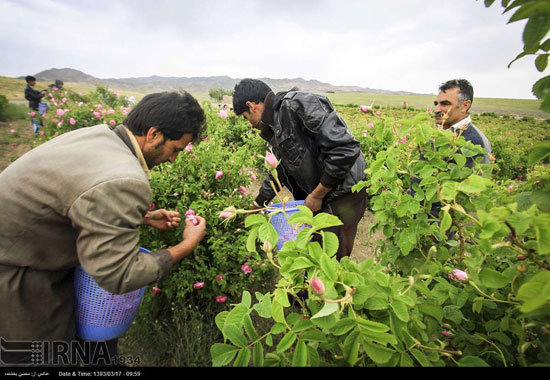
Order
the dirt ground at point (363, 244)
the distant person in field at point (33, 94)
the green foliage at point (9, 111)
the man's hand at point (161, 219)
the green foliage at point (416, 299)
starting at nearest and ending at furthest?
the green foliage at point (416, 299) < the man's hand at point (161, 219) < the dirt ground at point (363, 244) < the distant person in field at point (33, 94) < the green foliage at point (9, 111)

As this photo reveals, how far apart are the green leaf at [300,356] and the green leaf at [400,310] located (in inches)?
9.9

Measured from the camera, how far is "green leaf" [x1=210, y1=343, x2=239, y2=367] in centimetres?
71

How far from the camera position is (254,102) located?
2.17 m

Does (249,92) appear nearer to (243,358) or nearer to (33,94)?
(243,358)

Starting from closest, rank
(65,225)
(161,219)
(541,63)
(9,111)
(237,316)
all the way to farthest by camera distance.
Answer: (541,63) < (237,316) < (65,225) < (161,219) < (9,111)

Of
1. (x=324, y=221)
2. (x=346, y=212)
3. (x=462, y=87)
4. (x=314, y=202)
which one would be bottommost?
(x=346, y=212)

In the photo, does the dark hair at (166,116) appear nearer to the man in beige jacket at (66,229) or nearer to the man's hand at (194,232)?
the man in beige jacket at (66,229)

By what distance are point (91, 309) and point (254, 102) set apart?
1.74 metres

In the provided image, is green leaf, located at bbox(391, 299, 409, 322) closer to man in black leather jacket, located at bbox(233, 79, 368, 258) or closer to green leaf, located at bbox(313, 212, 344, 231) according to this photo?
green leaf, located at bbox(313, 212, 344, 231)

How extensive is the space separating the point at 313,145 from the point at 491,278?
4.91ft

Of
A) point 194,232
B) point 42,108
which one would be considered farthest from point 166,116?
point 42,108

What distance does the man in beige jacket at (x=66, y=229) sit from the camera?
103 cm

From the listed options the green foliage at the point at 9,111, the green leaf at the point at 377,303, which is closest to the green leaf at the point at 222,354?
the green leaf at the point at 377,303

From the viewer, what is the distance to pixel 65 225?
118 centimetres
